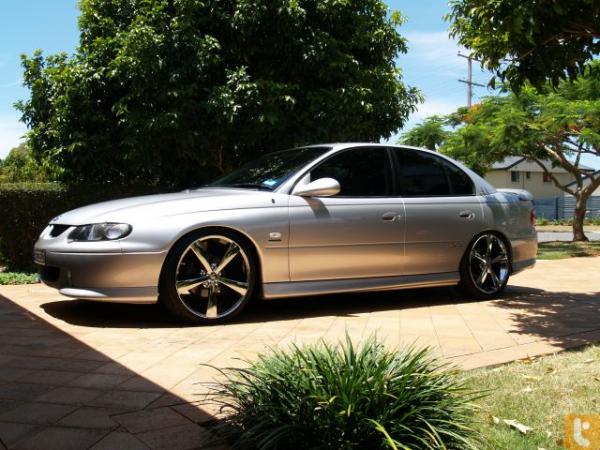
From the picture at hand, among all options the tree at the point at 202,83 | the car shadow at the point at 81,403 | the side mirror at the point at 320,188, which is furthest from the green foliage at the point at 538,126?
the car shadow at the point at 81,403

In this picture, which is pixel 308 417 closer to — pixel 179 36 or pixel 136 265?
pixel 136 265

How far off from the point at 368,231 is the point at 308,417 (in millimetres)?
3321

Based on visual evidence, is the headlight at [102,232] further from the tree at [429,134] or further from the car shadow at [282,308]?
the tree at [429,134]

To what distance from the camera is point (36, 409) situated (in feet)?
9.51

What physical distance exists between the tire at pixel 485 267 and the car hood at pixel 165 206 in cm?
230

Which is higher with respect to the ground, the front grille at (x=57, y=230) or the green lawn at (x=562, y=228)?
the front grille at (x=57, y=230)

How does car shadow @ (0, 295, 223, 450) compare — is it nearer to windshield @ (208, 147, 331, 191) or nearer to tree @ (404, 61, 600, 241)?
windshield @ (208, 147, 331, 191)

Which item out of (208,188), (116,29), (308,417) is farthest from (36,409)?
(116,29)

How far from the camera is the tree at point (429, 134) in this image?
74.9 feet

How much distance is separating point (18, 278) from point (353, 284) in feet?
13.7

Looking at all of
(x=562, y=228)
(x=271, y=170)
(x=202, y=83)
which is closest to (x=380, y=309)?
(x=271, y=170)

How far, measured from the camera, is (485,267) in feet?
21.0

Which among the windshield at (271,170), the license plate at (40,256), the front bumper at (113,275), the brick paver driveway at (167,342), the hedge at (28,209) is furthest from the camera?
the hedge at (28,209)

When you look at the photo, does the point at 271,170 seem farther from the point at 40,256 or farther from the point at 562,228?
the point at 562,228
